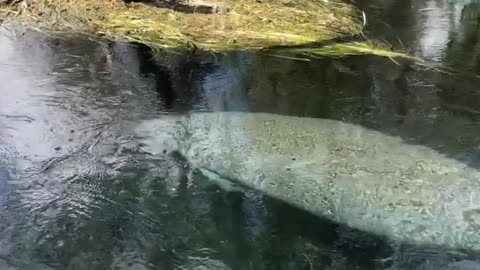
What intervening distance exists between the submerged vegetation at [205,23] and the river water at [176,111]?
0.21 meters

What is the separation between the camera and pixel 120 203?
9.50ft

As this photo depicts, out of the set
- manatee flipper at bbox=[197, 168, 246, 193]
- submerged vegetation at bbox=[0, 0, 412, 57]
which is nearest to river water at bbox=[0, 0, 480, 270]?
manatee flipper at bbox=[197, 168, 246, 193]

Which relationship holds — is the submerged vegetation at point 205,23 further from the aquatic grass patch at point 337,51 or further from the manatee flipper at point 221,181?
the manatee flipper at point 221,181

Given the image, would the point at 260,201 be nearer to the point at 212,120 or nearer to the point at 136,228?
the point at 136,228

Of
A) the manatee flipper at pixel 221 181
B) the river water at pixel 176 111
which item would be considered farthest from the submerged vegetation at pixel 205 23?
the manatee flipper at pixel 221 181

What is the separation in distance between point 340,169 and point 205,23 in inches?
99.2

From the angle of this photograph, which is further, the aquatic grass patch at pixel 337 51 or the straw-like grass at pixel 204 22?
the straw-like grass at pixel 204 22

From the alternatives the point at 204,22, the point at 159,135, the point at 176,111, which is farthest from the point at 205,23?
the point at 159,135

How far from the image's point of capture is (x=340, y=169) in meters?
3.24

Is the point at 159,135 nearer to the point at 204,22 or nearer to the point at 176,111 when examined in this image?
the point at 176,111

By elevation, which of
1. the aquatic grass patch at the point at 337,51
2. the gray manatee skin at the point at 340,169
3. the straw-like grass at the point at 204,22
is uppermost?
the straw-like grass at the point at 204,22

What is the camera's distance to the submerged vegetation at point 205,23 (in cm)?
496

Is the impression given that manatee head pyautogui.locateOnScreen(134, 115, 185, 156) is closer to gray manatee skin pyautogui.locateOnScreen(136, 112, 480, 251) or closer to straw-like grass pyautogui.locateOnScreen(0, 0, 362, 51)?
gray manatee skin pyautogui.locateOnScreen(136, 112, 480, 251)

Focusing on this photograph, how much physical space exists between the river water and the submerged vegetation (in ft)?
0.70
